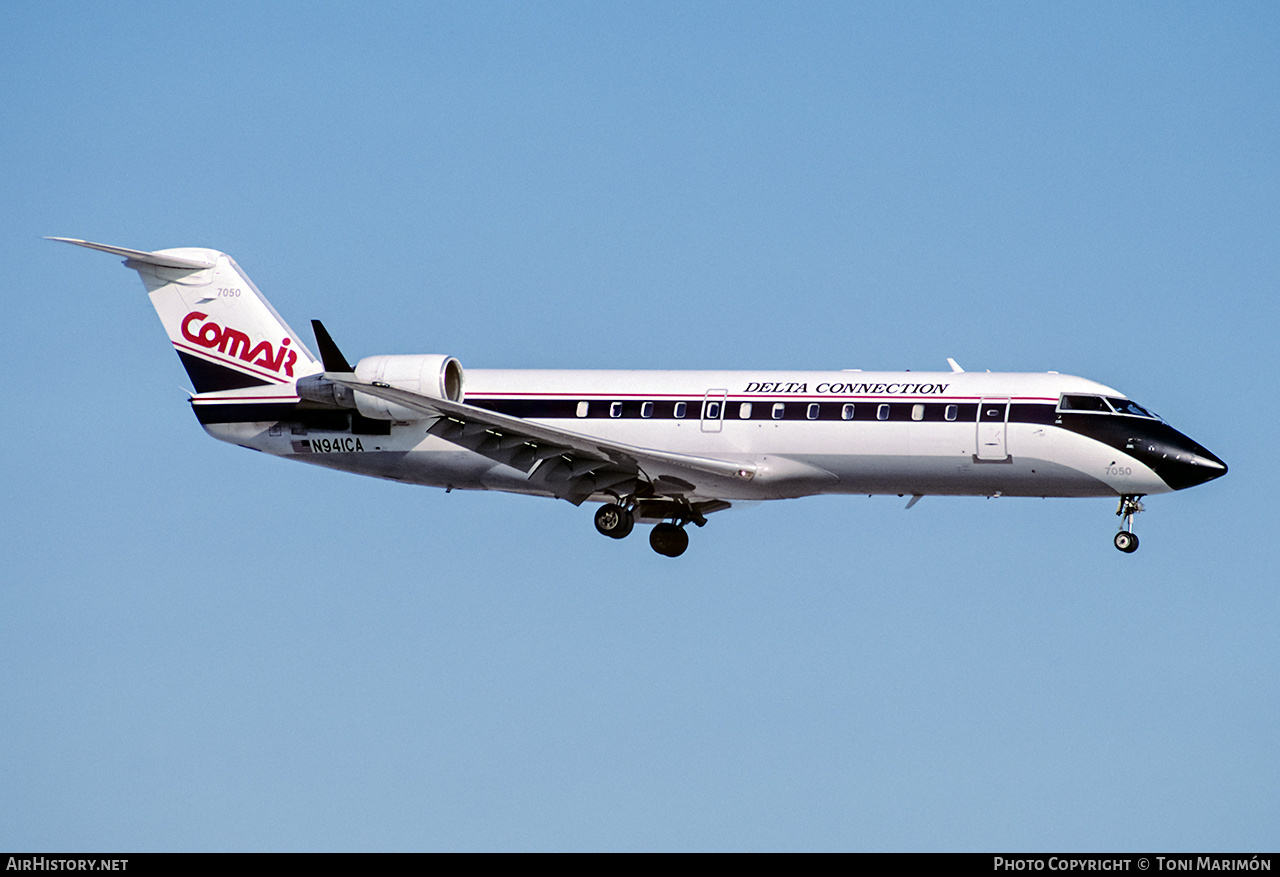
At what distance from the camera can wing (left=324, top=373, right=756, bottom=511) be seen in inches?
1478

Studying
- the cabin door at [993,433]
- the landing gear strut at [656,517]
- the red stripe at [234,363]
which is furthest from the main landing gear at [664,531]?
the red stripe at [234,363]

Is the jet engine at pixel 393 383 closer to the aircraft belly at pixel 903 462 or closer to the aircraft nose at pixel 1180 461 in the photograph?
the aircraft belly at pixel 903 462

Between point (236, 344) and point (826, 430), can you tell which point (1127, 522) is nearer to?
point (826, 430)

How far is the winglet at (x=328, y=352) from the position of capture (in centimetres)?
3722

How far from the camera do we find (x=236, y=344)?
137 ft

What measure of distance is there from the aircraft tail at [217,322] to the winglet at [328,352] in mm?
3250

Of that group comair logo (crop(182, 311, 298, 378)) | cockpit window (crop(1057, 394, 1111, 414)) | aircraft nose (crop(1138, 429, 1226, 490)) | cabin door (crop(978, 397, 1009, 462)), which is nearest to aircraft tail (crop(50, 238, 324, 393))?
comair logo (crop(182, 311, 298, 378))

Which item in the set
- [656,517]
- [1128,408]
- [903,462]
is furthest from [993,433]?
[656,517]

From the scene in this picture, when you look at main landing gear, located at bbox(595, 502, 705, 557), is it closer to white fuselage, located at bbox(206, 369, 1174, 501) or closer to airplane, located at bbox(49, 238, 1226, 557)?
airplane, located at bbox(49, 238, 1226, 557)

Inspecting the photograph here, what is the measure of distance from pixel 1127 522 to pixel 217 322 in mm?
19595
